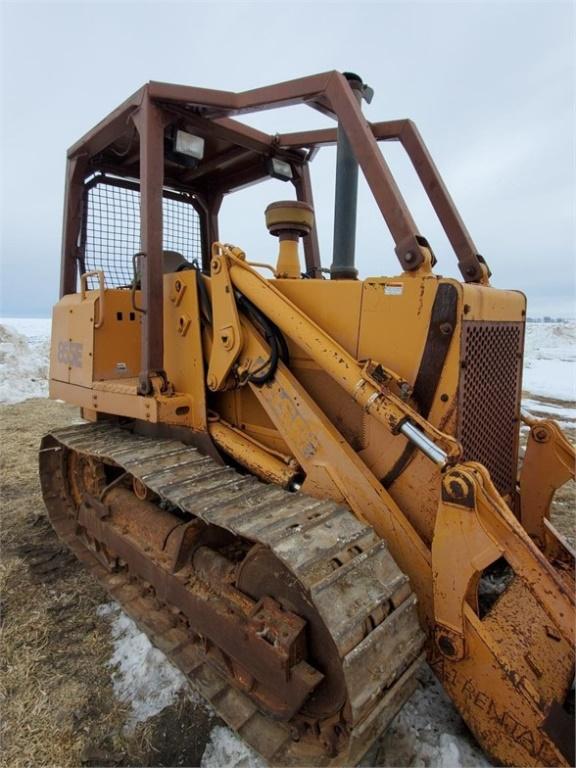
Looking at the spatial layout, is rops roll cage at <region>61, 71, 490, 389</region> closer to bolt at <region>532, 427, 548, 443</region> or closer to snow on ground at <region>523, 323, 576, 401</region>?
bolt at <region>532, 427, 548, 443</region>

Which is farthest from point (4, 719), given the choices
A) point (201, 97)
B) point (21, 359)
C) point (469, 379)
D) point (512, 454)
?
point (21, 359)

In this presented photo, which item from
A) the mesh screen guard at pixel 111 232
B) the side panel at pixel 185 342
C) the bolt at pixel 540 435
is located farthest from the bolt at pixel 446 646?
the mesh screen guard at pixel 111 232

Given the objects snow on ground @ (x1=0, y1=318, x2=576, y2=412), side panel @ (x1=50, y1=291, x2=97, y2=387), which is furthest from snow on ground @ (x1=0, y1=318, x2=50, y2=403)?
side panel @ (x1=50, y1=291, x2=97, y2=387)

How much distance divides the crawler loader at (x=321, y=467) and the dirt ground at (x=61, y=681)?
0.65 feet

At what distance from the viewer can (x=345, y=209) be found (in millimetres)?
3230

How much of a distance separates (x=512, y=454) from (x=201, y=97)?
2817mm

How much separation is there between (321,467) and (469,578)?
0.85 metres

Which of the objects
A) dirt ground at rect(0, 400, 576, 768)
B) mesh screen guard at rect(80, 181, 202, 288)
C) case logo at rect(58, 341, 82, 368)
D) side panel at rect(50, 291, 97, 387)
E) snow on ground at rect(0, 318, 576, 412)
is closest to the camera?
dirt ground at rect(0, 400, 576, 768)

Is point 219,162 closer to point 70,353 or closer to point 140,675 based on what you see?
point 70,353

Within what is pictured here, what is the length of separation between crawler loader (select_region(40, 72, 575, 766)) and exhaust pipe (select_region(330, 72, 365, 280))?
2 cm

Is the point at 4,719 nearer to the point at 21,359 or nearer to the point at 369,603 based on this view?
the point at 369,603

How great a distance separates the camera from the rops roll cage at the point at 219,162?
7.98 ft

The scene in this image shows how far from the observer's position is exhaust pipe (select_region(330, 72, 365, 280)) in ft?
10.3

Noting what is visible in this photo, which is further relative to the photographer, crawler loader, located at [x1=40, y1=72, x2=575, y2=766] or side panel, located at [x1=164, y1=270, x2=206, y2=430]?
side panel, located at [x1=164, y1=270, x2=206, y2=430]
